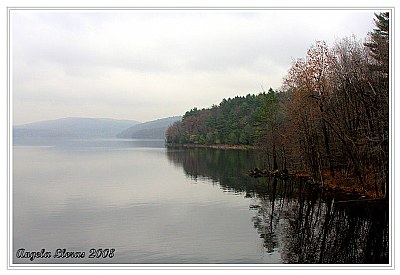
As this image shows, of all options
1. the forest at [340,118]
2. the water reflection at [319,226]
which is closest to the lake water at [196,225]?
the water reflection at [319,226]

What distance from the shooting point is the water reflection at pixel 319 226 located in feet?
44.8

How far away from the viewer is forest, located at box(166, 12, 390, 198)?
68.7 ft

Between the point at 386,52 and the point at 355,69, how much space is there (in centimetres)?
246

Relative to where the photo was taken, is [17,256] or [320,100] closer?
[17,256]

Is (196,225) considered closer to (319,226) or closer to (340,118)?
(319,226)

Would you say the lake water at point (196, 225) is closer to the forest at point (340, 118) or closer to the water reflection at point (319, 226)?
the water reflection at point (319, 226)

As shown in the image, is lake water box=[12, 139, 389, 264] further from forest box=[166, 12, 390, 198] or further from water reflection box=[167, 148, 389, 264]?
forest box=[166, 12, 390, 198]

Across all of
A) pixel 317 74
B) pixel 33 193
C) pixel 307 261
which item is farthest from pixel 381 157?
pixel 33 193

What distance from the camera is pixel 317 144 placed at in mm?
30031

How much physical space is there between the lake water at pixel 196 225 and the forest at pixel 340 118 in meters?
2.91

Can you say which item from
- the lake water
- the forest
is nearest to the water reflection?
the lake water

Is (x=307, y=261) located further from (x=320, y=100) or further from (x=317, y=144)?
(x=317, y=144)

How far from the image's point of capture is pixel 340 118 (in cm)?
2488

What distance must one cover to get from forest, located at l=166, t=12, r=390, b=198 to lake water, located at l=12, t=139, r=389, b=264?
291 cm
